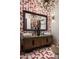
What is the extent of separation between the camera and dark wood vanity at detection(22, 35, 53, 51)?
4.30m

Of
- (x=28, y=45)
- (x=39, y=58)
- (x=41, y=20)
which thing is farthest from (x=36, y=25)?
(x=39, y=58)

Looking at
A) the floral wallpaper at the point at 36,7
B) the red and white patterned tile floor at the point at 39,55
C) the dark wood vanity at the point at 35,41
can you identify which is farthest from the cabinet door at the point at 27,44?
the floral wallpaper at the point at 36,7

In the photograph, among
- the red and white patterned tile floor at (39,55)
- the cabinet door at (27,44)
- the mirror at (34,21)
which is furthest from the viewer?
the mirror at (34,21)

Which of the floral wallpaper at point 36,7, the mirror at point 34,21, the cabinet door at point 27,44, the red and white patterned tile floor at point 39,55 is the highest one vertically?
the floral wallpaper at point 36,7

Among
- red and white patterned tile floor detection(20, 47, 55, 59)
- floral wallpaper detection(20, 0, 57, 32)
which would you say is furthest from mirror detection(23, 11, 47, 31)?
red and white patterned tile floor detection(20, 47, 55, 59)

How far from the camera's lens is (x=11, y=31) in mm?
986

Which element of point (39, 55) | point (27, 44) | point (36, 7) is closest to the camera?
point (39, 55)

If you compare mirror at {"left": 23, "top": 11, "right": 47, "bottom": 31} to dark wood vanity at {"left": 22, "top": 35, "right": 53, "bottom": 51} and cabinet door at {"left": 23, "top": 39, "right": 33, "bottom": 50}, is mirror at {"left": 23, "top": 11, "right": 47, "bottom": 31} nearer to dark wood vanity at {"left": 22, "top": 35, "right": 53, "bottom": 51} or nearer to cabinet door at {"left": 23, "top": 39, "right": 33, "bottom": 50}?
dark wood vanity at {"left": 22, "top": 35, "right": 53, "bottom": 51}

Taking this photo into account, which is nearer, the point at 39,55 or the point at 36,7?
the point at 39,55

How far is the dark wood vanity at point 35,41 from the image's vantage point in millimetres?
4301

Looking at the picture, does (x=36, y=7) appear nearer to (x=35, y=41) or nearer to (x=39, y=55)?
(x=35, y=41)

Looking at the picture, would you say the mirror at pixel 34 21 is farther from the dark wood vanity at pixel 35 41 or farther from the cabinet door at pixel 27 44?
the cabinet door at pixel 27 44

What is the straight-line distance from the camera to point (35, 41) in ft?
15.8

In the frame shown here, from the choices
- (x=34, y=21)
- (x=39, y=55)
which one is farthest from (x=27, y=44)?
(x=34, y=21)
